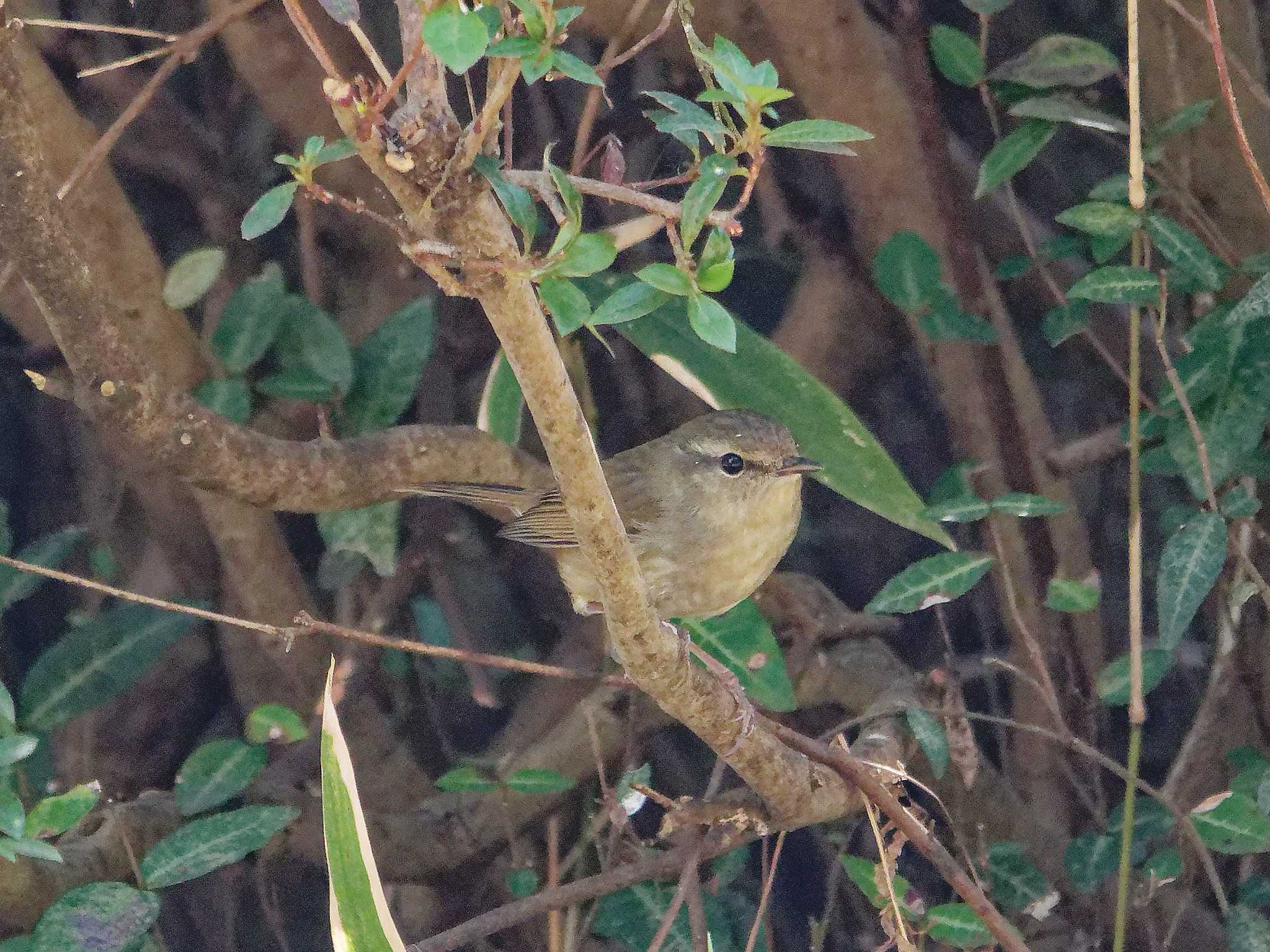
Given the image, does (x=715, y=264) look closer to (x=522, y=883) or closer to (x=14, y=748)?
(x=14, y=748)

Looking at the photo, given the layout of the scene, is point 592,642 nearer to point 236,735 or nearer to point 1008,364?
point 236,735

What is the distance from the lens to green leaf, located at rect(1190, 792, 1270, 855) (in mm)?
2027

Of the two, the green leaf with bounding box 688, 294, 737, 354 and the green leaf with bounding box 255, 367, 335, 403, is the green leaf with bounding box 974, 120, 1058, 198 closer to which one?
the green leaf with bounding box 255, 367, 335, 403

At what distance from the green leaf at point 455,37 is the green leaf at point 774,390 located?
1.40 metres

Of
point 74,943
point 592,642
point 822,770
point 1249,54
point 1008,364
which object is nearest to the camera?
point 74,943

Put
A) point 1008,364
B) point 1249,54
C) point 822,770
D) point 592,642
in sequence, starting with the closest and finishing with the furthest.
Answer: point 822,770
point 1249,54
point 1008,364
point 592,642

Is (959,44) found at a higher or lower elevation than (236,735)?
higher

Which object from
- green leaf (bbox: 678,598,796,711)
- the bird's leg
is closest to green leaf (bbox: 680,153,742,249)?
the bird's leg

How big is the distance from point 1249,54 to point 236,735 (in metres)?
2.20

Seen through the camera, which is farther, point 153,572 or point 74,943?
point 153,572

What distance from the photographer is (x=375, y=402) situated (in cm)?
245

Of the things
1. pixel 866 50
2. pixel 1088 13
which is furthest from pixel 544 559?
pixel 1088 13

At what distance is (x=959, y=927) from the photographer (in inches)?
82.0

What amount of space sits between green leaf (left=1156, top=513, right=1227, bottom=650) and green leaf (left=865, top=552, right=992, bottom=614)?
0.28 metres
